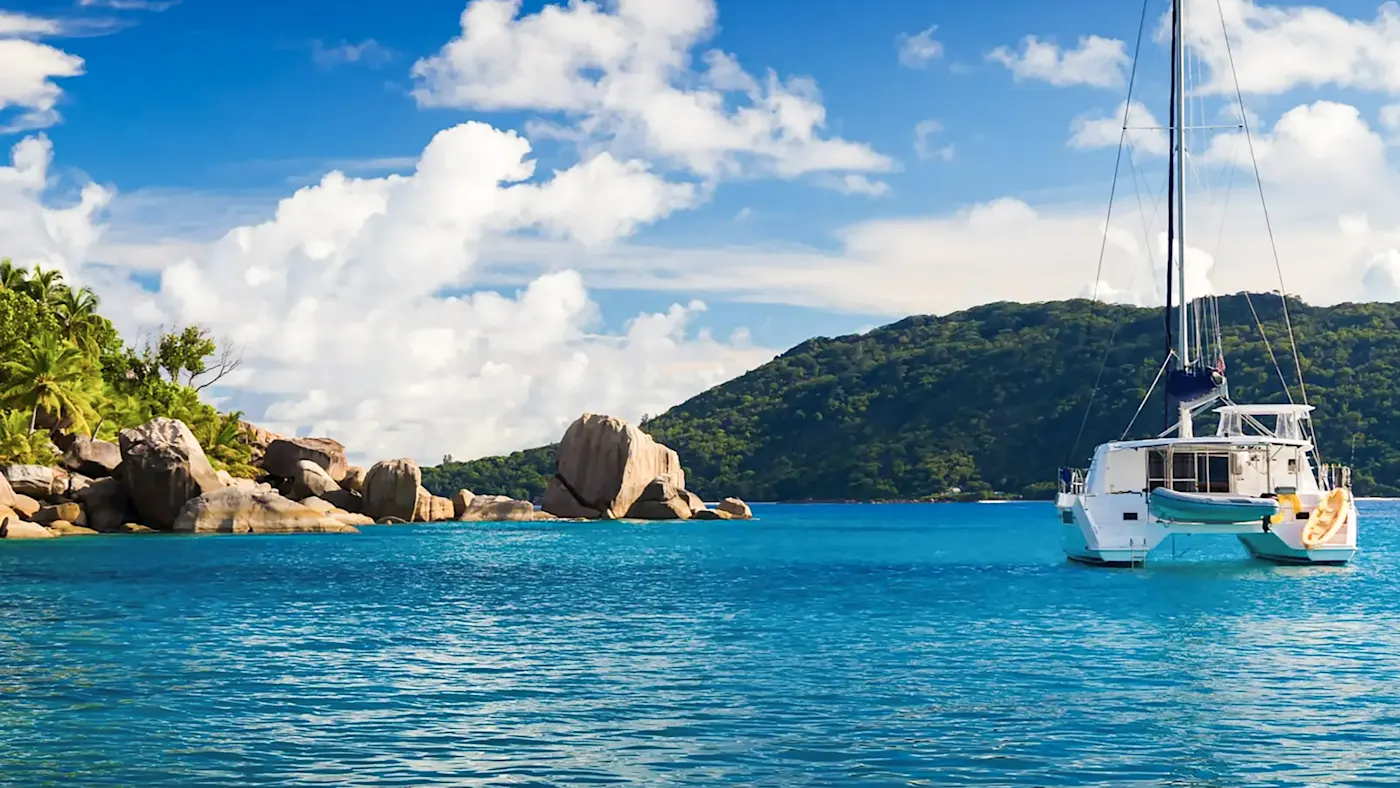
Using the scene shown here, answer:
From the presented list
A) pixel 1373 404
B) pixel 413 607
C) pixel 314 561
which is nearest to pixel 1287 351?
pixel 1373 404

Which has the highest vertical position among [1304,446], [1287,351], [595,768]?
[1287,351]

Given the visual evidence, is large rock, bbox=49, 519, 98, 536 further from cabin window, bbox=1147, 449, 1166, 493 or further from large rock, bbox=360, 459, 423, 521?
cabin window, bbox=1147, 449, 1166, 493

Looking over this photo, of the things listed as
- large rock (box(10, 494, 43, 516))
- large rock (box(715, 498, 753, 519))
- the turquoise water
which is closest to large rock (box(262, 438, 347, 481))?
large rock (box(10, 494, 43, 516))

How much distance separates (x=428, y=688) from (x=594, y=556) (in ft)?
130

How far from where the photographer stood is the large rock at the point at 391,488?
314 feet

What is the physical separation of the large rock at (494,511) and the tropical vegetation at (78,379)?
18.7 metres

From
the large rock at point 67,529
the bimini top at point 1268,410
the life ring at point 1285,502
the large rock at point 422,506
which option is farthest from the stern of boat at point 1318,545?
the large rock at point 422,506

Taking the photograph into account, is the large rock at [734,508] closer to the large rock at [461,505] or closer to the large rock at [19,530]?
the large rock at [461,505]

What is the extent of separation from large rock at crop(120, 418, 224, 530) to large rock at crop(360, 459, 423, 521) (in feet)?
79.8

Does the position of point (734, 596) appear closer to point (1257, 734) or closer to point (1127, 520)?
point (1127, 520)

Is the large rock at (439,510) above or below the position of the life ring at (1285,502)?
below

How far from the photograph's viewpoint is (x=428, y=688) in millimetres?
19750

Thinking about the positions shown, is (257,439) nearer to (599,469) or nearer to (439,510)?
(439,510)

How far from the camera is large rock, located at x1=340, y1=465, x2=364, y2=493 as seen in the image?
97312 millimetres
